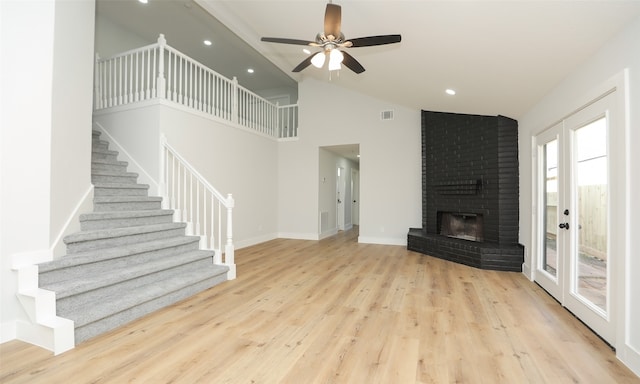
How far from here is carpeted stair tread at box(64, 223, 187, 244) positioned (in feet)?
9.10

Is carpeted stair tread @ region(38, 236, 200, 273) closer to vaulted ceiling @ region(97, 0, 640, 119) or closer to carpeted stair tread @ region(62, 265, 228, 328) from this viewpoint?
carpeted stair tread @ region(62, 265, 228, 328)

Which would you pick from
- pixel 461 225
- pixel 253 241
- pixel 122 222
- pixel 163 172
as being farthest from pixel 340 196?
pixel 122 222

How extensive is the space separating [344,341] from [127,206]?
3.12 meters

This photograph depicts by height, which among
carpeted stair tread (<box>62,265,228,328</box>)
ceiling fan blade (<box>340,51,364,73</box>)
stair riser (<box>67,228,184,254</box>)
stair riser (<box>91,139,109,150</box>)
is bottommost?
carpeted stair tread (<box>62,265,228,328</box>)

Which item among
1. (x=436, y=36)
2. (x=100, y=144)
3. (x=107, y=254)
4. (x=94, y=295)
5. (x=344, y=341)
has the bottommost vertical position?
(x=344, y=341)

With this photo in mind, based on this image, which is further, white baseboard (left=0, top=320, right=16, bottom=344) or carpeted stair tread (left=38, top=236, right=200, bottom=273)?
carpeted stair tread (left=38, top=236, right=200, bottom=273)

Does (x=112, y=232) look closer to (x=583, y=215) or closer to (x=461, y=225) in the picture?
(x=583, y=215)

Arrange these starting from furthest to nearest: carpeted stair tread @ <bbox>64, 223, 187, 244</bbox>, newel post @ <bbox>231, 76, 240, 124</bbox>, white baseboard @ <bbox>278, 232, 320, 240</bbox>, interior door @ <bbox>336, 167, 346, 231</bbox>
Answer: interior door @ <bbox>336, 167, 346, 231</bbox>
white baseboard @ <bbox>278, 232, 320, 240</bbox>
newel post @ <bbox>231, 76, 240, 124</bbox>
carpeted stair tread @ <bbox>64, 223, 187, 244</bbox>

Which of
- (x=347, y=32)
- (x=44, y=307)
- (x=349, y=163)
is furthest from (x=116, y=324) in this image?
(x=349, y=163)

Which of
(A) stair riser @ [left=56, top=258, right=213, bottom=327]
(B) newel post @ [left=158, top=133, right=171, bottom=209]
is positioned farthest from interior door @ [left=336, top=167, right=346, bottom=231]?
(A) stair riser @ [left=56, top=258, right=213, bottom=327]

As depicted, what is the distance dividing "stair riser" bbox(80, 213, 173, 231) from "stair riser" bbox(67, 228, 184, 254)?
201mm

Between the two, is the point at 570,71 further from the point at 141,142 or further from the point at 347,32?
the point at 141,142

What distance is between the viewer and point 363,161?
6840 millimetres

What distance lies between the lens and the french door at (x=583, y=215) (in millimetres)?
2285
